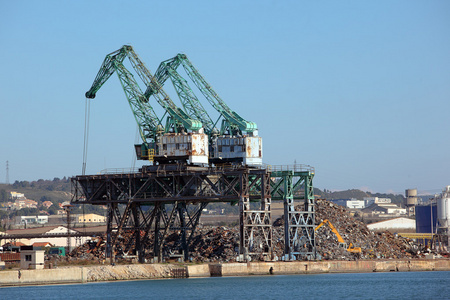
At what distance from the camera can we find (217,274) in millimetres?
84312

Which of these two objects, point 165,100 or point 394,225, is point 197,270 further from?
point 394,225

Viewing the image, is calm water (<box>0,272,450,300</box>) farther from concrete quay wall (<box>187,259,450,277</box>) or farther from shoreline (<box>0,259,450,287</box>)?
concrete quay wall (<box>187,259,450,277</box>)

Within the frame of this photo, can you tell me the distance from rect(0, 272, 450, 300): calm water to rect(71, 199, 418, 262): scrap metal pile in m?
9.81

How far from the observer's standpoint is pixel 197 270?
8456 cm

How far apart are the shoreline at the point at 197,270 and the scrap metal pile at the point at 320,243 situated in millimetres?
4657

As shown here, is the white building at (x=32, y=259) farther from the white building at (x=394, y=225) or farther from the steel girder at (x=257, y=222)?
the white building at (x=394, y=225)

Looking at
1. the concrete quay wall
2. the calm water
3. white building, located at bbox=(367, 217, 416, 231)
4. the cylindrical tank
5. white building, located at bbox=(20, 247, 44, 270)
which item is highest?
the cylindrical tank

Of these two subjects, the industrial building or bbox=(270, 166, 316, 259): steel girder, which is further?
the industrial building

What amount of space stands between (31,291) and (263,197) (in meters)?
28.0

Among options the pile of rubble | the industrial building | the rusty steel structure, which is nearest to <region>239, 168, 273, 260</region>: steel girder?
the rusty steel structure

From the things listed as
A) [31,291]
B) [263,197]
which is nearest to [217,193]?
[263,197]

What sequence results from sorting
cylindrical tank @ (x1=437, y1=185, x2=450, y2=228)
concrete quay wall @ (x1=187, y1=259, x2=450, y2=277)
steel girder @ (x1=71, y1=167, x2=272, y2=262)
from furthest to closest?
cylindrical tank @ (x1=437, y1=185, x2=450, y2=228) → steel girder @ (x1=71, y1=167, x2=272, y2=262) → concrete quay wall @ (x1=187, y1=259, x2=450, y2=277)

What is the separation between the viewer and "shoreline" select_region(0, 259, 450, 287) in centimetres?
7369

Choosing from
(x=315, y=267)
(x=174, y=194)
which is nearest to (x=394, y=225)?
(x=315, y=267)
